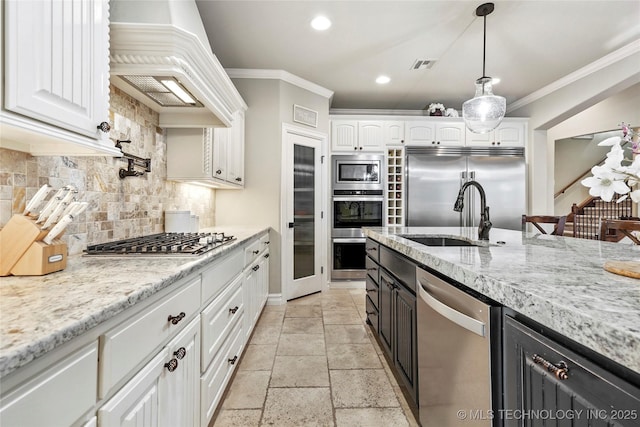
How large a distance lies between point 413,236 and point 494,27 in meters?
2.21

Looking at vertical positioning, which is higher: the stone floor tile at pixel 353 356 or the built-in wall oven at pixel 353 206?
the built-in wall oven at pixel 353 206

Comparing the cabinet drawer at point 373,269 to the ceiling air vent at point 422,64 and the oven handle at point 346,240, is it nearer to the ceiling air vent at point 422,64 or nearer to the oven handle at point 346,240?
the oven handle at point 346,240

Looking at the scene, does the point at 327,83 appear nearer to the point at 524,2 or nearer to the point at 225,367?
the point at 524,2

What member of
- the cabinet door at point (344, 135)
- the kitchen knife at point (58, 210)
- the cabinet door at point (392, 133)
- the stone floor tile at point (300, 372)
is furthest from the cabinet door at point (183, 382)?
the cabinet door at point (392, 133)

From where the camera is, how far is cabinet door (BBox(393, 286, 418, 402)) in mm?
1504

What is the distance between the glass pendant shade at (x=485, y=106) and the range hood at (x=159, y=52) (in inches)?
85.4

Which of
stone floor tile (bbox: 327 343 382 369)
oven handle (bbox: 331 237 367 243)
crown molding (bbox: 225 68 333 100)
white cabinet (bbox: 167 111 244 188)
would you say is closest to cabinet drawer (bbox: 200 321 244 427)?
stone floor tile (bbox: 327 343 382 369)

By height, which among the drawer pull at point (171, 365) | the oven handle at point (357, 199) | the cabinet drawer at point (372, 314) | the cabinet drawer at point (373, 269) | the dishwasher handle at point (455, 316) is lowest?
the cabinet drawer at point (372, 314)

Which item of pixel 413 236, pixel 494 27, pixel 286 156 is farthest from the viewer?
pixel 286 156

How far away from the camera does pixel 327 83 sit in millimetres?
3855

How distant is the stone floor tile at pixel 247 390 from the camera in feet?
5.52

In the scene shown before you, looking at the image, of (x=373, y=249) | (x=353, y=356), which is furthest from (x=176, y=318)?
(x=373, y=249)

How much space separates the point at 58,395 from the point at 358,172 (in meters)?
3.90

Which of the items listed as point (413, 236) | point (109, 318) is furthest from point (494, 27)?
point (109, 318)
